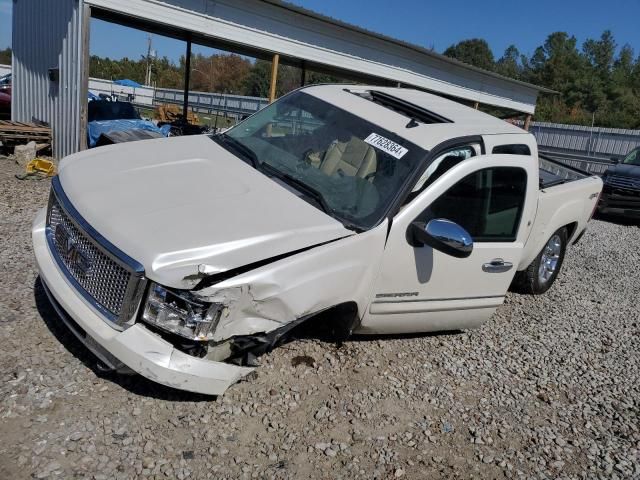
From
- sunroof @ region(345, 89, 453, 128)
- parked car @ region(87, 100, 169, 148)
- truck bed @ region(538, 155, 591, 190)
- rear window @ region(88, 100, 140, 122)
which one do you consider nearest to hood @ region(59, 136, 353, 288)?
sunroof @ region(345, 89, 453, 128)

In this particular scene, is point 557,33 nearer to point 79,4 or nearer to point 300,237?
point 79,4

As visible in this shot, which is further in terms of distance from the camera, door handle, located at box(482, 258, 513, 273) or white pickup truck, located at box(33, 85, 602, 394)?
door handle, located at box(482, 258, 513, 273)

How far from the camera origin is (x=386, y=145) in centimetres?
366

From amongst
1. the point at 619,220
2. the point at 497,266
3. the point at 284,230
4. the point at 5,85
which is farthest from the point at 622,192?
the point at 5,85

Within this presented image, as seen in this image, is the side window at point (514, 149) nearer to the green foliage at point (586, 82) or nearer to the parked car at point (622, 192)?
the parked car at point (622, 192)

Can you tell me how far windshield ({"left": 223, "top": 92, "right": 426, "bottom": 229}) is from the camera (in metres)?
3.37

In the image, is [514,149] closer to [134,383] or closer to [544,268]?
[544,268]

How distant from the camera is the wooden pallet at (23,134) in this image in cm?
979

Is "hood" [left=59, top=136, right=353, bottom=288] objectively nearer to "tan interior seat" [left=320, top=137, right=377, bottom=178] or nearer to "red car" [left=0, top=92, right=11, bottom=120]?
"tan interior seat" [left=320, top=137, right=377, bottom=178]

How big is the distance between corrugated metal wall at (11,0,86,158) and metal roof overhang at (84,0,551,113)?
75 cm

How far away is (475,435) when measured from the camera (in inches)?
128

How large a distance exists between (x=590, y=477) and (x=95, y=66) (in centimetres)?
7059

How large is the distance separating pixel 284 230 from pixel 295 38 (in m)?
11.5

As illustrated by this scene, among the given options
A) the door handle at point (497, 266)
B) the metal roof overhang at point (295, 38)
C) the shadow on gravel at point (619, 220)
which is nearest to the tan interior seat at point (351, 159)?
the door handle at point (497, 266)
